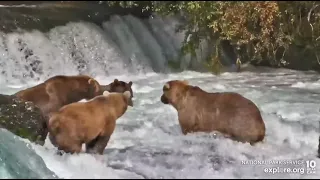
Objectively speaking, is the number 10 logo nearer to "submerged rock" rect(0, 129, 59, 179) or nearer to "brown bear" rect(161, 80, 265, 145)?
"brown bear" rect(161, 80, 265, 145)

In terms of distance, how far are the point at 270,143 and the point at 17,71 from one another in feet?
18.2

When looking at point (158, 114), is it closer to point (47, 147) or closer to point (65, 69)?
point (47, 147)

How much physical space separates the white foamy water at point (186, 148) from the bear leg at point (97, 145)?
2.3 inches

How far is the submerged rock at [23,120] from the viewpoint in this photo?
4875mm

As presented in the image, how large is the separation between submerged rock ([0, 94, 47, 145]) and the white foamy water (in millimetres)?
385

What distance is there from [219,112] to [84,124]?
1.27m

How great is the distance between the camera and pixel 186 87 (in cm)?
491

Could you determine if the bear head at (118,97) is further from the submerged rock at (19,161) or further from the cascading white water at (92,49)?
the cascading white water at (92,49)

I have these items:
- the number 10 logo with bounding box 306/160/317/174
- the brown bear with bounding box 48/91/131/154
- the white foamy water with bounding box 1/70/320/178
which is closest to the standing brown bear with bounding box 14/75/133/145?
the white foamy water with bounding box 1/70/320/178

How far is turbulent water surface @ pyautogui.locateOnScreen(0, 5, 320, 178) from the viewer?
4082 millimetres

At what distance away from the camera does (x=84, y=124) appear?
408 cm

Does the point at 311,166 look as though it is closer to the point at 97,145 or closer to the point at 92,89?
the point at 97,145

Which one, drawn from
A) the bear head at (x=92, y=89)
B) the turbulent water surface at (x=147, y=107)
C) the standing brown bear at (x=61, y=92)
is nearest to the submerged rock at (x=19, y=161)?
the turbulent water surface at (x=147, y=107)

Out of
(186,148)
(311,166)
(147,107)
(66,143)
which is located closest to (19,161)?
(66,143)
